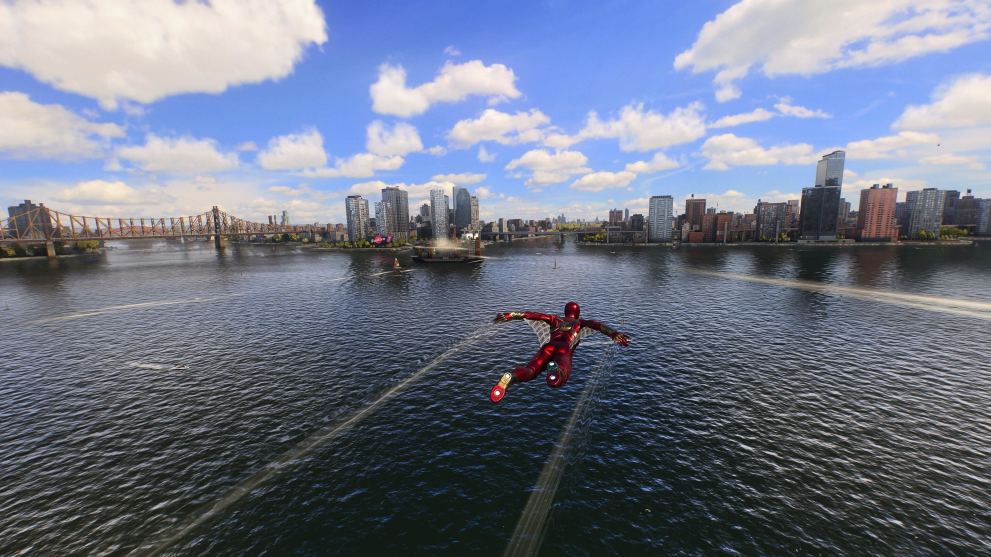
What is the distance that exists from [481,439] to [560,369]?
15464mm

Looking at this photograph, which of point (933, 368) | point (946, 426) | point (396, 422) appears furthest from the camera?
point (933, 368)

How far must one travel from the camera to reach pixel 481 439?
34094mm

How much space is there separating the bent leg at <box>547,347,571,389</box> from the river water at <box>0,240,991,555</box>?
1058 centimetres

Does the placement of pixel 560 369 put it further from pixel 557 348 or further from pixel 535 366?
pixel 557 348

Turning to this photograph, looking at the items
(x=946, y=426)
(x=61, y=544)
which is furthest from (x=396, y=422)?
(x=946, y=426)

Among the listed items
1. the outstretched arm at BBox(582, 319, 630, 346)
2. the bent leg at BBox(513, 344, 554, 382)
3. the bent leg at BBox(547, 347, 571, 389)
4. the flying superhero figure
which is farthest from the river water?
the outstretched arm at BBox(582, 319, 630, 346)

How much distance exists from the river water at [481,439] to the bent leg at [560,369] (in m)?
10.6

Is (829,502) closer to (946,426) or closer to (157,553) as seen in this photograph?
(946,426)

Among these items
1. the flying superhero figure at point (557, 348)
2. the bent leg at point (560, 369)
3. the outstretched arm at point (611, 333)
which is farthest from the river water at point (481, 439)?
the outstretched arm at point (611, 333)

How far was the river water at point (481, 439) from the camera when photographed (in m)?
23.9

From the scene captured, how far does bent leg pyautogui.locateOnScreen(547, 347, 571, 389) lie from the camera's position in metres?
22.4

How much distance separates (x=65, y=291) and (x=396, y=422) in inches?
5763

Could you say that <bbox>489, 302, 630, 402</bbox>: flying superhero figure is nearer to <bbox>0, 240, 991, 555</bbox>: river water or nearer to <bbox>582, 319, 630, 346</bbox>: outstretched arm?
<bbox>582, 319, 630, 346</bbox>: outstretched arm

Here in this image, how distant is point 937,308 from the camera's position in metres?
78.9
